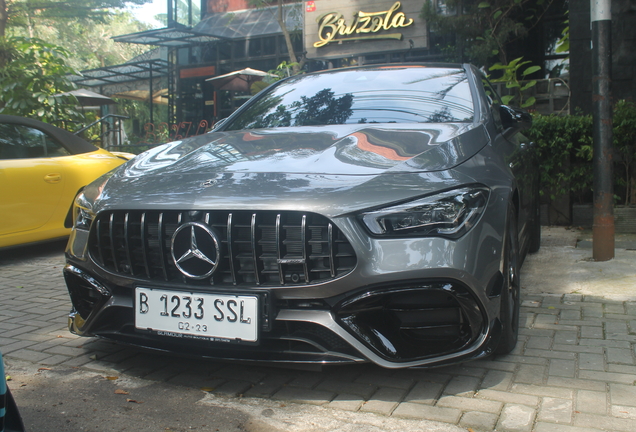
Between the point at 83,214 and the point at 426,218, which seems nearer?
the point at 426,218

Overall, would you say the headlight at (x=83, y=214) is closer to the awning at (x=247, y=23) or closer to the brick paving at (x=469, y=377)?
the brick paving at (x=469, y=377)

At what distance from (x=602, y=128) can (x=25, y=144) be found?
4.90 meters

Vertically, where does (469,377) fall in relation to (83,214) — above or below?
below

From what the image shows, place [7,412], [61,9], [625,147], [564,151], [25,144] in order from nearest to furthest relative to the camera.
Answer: [7,412]
[25,144]
[625,147]
[564,151]
[61,9]

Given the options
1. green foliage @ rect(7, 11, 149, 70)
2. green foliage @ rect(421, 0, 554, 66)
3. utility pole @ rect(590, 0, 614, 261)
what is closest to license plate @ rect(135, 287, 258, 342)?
utility pole @ rect(590, 0, 614, 261)

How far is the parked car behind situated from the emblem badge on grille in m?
0.89

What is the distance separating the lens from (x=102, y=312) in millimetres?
2656

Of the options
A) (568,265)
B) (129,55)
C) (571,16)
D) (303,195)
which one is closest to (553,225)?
(568,265)

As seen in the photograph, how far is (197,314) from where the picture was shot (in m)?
2.45

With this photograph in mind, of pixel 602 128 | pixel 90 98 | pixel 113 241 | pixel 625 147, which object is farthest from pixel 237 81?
pixel 113 241

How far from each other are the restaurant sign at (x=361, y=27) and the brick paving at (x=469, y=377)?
10898 millimetres

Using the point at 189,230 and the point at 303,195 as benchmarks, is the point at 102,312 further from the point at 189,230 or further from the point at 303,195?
the point at 303,195

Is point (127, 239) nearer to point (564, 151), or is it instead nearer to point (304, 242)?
point (304, 242)

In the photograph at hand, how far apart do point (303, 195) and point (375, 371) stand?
3.03 feet
